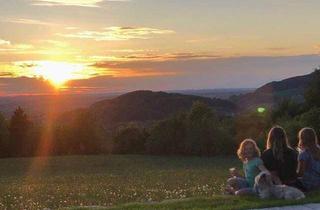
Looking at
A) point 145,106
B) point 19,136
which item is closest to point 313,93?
point 19,136

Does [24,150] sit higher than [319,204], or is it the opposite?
[319,204]

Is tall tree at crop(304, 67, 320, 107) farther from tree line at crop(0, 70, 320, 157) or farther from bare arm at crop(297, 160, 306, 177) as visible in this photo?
bare arm at crop(297, 160, 306, 177)

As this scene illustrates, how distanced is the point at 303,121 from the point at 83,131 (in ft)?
106

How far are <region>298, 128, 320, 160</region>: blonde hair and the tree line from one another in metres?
55.8

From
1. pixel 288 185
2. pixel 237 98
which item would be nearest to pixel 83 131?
pixel 288 185

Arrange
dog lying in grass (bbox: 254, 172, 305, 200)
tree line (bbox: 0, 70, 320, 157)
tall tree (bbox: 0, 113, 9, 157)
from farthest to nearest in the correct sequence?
tall tree (bbox: 0, 113, 9, 157) < tree line (bbox: 0, 70, 320, 157) < dog lying in grass (bbox: 254, 172, 305, 200)

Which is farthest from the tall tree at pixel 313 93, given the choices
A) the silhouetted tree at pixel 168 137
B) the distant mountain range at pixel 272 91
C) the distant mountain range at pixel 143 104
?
the distant mountain range at pixel 272 91

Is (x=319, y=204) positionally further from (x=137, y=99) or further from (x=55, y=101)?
(x=55, y=101)

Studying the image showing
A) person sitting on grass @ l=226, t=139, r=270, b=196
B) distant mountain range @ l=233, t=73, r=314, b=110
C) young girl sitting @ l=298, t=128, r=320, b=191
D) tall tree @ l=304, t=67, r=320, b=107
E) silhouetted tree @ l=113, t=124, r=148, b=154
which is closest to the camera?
person sitting on grass @ l=226, t=139, r=270, b=196

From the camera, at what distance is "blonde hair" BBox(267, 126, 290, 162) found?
43.9ft

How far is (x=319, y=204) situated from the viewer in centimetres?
1212

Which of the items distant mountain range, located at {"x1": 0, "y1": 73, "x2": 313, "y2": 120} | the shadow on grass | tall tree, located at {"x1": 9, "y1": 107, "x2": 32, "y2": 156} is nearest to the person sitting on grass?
the shadow on grass

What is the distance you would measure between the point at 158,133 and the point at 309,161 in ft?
204

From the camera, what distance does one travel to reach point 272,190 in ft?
42.4
